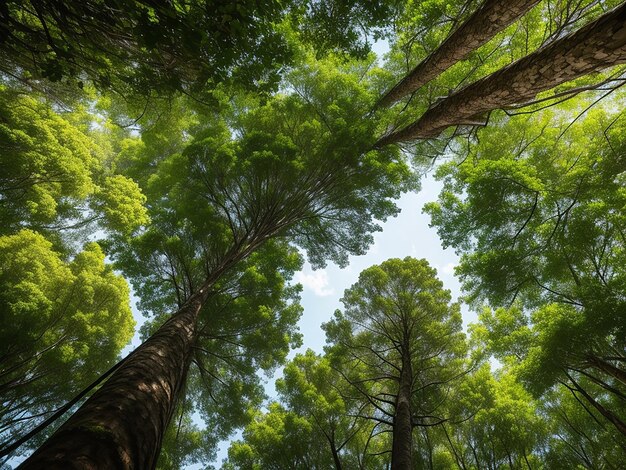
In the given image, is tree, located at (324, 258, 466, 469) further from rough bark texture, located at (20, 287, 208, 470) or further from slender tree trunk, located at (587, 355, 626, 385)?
rough bark texture, located at (20, 287, 208, 470)

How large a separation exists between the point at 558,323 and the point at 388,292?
429 cm

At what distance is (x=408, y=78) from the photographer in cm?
696

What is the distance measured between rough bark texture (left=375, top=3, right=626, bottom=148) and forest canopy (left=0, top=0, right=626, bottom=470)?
8 cm

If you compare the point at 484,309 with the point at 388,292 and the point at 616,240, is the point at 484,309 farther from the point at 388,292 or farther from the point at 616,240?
the point at 616,240

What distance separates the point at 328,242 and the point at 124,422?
6743 mm

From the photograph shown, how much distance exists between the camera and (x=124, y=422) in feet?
6.20

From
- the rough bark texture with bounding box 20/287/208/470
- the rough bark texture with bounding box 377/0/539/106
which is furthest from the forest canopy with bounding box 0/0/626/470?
the rough bark texture with bounding box 20/287/208/470

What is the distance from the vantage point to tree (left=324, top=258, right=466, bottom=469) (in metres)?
8.56

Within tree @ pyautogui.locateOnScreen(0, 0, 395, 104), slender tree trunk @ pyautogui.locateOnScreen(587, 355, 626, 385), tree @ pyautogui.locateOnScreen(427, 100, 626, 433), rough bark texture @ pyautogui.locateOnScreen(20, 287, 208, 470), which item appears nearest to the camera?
rough bark texture @ pyautogui.locateOnScreen(20, 287, 208, 470)

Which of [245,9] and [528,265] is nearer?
[245,9]

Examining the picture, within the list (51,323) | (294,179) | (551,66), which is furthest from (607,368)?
(51,323)

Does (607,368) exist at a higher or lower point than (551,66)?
lower

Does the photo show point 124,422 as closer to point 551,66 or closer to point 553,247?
point 551,66

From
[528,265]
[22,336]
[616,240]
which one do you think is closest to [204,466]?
[22,336]
